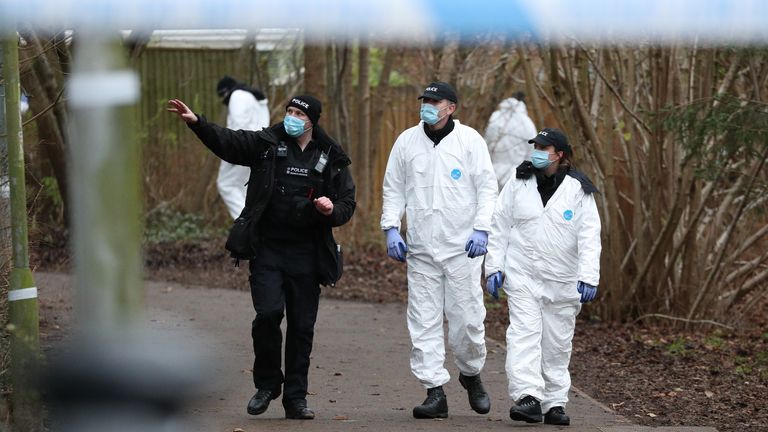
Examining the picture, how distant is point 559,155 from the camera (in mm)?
7715

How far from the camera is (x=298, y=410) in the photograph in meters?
7.26

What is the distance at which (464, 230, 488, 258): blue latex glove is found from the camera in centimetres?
738

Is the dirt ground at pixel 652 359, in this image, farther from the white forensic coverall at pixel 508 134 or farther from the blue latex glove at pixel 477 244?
the white forensic coverall at pixel 508 134

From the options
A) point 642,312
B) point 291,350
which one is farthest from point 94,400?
Answer: point 642,312

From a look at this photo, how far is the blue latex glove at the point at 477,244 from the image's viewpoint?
738 centimetres

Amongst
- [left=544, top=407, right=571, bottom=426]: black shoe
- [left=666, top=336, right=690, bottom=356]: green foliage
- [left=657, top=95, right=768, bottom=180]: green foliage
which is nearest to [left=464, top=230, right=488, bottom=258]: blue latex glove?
[left=544, top=407, right=571, bottom=426]: black shoe

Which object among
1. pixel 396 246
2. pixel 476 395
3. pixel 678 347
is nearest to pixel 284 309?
pixel 396 246

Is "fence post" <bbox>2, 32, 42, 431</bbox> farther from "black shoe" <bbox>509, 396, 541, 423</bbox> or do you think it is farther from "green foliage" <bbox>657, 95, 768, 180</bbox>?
"green foliage" <bbox>657, 95, 768, 180</bbox>

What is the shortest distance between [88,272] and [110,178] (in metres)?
0.20

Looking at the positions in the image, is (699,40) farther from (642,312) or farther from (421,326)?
(421,326)

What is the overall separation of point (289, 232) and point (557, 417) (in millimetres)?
1894

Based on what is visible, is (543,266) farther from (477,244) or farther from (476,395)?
(476,395)

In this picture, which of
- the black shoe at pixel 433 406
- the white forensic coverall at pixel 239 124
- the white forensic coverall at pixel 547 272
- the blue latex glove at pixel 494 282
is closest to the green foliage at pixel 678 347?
the white forensic coverall at pixel 547 272

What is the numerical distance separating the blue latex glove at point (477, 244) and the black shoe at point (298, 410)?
1.29m
